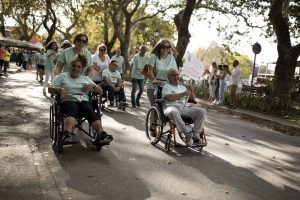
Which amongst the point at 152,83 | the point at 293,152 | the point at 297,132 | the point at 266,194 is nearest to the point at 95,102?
the point at 152,83

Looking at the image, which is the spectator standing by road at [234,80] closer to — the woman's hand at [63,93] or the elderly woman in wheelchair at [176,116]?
the elderly woman in wheelchair at [176,116]

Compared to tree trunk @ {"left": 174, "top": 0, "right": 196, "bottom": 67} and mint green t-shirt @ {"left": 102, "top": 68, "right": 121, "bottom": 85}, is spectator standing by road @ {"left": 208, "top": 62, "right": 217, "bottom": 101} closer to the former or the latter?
tree trunk @ {"left": 174, "top": 0, "right": 196, "bottom": 67}

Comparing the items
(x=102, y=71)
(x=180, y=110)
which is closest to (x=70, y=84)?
(x=180, y=110)

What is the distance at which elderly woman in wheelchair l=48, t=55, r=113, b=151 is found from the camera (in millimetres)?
6215

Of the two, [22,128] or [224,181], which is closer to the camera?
[224,181]

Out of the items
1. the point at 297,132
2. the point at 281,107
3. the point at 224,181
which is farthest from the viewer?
the point at 281,107

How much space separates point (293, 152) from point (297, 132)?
127 inches

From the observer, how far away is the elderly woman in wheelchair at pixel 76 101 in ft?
20.4

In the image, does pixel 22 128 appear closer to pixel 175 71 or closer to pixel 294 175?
pixel 175 71

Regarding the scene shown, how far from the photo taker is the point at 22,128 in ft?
26.3

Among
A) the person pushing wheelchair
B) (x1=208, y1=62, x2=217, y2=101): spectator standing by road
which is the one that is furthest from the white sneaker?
(x1=208, y1=62, x2=217, y2=101): spectator standing by road

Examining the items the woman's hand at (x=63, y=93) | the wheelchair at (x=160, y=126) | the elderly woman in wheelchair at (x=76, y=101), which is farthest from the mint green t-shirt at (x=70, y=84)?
the wheelchair at (x=160, y=126)

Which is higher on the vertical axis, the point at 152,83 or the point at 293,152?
the point at 152,83

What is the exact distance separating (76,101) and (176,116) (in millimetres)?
1568
